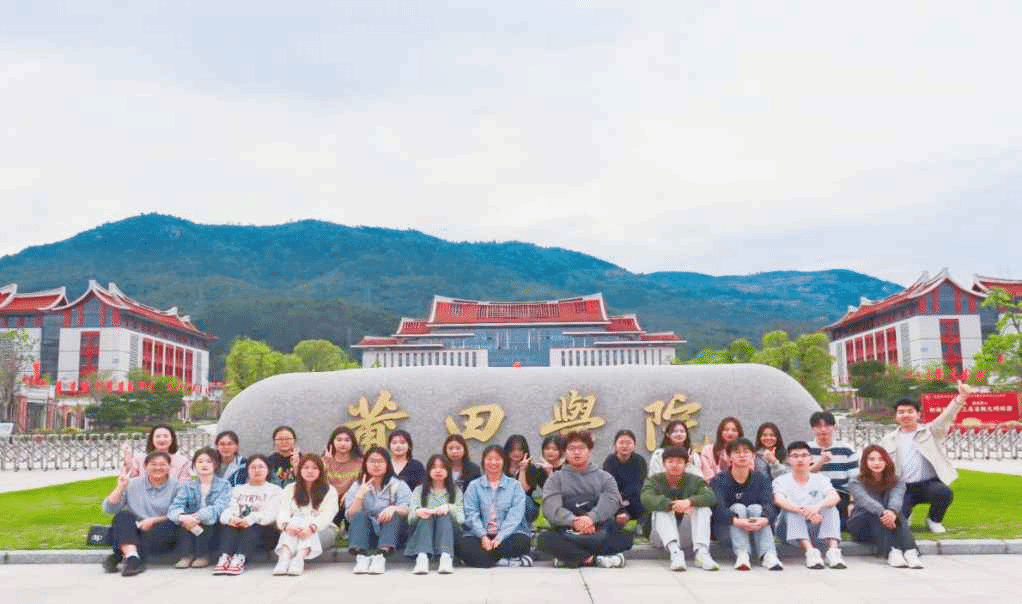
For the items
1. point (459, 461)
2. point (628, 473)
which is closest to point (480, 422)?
point (459, 461)

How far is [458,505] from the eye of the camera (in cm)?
584

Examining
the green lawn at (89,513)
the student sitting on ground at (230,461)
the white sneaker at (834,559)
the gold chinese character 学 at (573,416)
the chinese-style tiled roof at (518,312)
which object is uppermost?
the chinese-style tiled roof at (518,312)

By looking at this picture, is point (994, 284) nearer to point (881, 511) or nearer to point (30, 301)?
point (881, 511)

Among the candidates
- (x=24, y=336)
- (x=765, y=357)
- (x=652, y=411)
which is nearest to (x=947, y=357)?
(x=765, y=357)

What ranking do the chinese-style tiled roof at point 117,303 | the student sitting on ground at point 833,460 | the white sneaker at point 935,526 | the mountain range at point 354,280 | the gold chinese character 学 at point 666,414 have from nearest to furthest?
1. the student sitting on ground at point 833,460
2. the white sneaker at point 935,526
3. the gold chinese character 学 at point 666,414
4. the chinese-style tiled roof at point 117,303
5. the mountain range at point 354,280

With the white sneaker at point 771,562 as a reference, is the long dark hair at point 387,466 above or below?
above

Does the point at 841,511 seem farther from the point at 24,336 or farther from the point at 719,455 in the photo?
the point at 24,336

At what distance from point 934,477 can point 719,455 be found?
5.85ft

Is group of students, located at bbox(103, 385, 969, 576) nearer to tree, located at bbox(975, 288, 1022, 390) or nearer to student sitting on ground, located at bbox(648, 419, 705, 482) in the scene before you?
student sitting on ground, located at bbox(648, 419, 705, 482)

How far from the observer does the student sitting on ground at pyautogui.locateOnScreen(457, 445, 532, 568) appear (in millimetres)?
5707

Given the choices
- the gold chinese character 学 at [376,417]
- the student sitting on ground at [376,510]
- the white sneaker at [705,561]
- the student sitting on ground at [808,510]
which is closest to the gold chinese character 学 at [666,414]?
the gold chinese character 学 at [376,417]

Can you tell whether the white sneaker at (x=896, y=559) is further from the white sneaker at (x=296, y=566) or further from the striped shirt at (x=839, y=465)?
the white sneaker at (x=296, y=566)

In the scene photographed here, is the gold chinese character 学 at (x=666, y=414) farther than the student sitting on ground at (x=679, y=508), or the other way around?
the gold chinese character 学 at (x=666, y=414)

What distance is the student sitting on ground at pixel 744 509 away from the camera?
5586 millimetres
